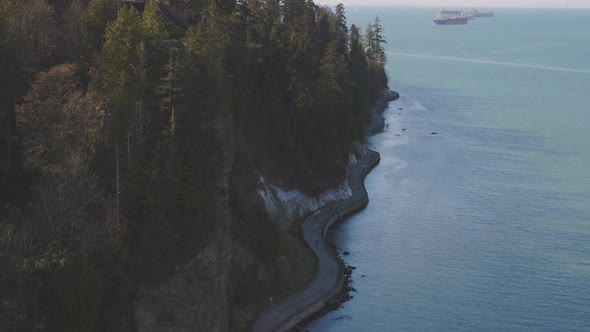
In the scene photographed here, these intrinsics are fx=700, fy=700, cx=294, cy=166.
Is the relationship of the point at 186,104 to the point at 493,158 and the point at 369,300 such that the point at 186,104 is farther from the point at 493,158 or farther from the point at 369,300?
the point at 493,158

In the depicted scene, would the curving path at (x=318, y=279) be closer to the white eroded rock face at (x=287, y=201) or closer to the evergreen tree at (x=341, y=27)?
the white eroded rock face at (x=287, y=201)

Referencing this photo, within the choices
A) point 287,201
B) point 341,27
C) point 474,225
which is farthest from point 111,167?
point 341,27

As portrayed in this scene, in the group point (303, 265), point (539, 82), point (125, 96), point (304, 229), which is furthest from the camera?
point (539, 82)

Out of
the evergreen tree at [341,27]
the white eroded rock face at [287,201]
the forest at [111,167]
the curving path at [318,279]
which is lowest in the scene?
the curving path at [318,279]

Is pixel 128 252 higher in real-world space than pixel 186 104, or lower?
lower

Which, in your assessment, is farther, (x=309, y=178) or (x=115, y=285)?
(x=309, y=178)

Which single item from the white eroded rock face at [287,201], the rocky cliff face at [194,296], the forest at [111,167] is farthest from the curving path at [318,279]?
the rocky cliff face at [194,296]

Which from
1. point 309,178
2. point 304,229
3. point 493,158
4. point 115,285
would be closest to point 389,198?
point 309,178

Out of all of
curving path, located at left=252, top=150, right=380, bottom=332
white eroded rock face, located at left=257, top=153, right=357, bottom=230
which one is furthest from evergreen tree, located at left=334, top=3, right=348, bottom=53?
white eroded rock face, located at left=257, top=153, right=357, bottom=230
